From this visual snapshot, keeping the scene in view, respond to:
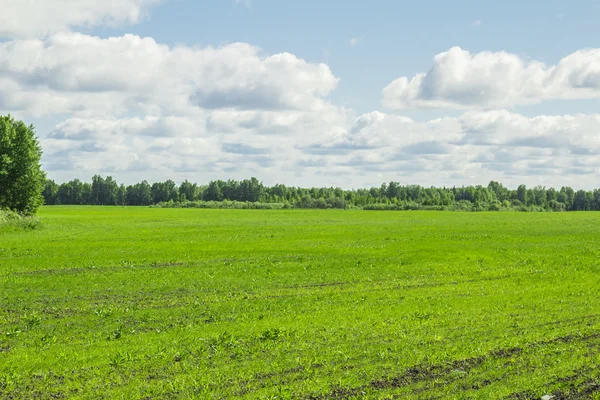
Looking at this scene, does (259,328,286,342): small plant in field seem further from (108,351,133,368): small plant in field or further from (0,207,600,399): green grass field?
(108,351,133,368): small plant in field

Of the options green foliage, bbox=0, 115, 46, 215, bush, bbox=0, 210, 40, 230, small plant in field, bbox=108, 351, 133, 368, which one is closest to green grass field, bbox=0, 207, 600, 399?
small plant in field, bbox=108, 351, 133, 368

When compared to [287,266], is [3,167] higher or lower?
higher

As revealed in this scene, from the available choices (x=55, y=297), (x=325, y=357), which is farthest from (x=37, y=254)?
(x=325, y=357)

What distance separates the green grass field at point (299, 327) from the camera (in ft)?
41.6

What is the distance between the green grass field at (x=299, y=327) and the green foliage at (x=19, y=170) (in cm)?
4556

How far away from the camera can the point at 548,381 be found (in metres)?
12.6

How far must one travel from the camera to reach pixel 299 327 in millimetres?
18312

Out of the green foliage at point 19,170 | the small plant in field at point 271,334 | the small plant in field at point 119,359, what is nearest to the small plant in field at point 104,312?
the small plant in field at point 119,359

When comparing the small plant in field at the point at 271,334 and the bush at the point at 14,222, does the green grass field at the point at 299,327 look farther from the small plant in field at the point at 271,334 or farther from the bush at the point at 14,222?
the bush at the point at 14,222

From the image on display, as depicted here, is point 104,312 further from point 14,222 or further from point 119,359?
point 14,222

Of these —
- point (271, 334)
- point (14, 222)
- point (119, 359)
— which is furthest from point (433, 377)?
point (14, 222)

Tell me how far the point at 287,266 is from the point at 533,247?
22335 mm

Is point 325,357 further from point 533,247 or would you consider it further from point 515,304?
point 533,247

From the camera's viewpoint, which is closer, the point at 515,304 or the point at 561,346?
the point at 561,346
